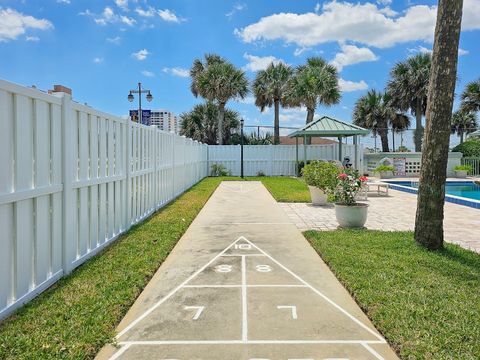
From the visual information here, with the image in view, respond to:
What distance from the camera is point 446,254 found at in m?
6.17

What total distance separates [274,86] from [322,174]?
22.3 metres

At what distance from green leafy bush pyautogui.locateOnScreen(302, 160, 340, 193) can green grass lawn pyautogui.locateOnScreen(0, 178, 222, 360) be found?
20.0 ft

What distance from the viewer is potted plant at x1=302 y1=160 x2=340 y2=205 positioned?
11.5 m

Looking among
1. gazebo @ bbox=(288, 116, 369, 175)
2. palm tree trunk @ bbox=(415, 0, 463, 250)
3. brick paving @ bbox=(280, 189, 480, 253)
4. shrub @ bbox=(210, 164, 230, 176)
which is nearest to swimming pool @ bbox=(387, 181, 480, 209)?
brick paving @ bbox=(280, 189, 480, 253)

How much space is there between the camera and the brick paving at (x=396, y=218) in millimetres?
7940

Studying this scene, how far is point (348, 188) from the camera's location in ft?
28.0

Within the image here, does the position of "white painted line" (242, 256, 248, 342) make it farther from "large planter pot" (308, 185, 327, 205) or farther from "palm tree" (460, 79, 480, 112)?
"palm tree" (460, 79, 480, 112)

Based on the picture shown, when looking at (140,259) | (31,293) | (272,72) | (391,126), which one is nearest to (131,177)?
(140,259)

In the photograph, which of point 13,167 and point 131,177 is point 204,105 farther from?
point 13,167

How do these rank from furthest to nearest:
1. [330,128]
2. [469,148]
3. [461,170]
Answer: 1. [469,148]
2. [461,170]
3. [330,128]

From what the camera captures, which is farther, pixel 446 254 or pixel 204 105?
pixel 204 105

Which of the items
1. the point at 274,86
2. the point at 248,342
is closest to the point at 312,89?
the point at 274,86

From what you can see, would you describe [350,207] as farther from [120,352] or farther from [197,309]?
[120,352]

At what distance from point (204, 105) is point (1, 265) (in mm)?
35754
